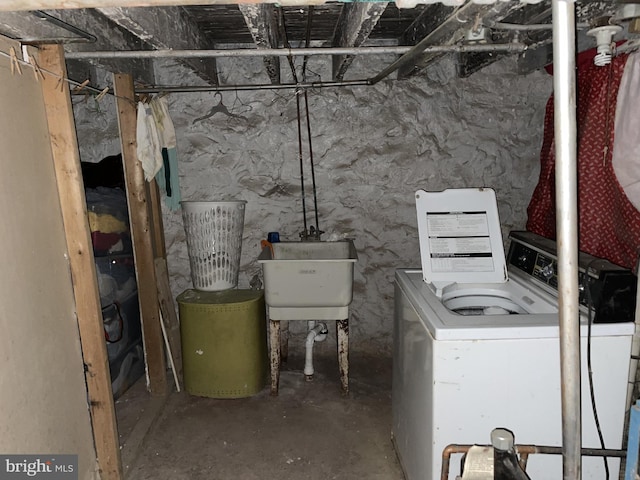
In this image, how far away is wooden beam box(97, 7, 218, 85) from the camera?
5.46ft

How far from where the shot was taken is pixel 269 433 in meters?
2.67

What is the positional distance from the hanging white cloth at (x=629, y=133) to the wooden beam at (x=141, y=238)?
7.73 feet

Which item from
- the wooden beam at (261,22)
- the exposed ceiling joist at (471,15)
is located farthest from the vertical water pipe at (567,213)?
the wooden beam at (261,22)

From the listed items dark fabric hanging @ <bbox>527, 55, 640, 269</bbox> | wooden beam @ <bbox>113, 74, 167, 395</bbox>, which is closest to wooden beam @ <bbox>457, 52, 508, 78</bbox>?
dark fabric hanging @ <bbox>527, 55, 640, 269</bbox>

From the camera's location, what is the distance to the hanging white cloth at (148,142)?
274cm

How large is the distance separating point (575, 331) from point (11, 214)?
5.30 ft

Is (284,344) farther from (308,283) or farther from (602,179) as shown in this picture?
(602,179)

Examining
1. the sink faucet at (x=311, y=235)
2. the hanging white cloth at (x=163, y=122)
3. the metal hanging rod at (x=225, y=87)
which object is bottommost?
the sink faucet at (x=311, y=235)

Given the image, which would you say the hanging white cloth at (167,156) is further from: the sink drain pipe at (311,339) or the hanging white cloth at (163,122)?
the sink drain pipe at (311,339)

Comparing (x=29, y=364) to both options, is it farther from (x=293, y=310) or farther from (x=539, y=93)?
(x=539, y=93)

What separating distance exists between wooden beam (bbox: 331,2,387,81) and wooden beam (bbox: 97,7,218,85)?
739mm

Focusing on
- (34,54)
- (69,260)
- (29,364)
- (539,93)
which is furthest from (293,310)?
(539,93)

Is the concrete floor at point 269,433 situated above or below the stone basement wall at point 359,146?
below

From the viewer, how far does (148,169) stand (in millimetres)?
Answer: 2805
